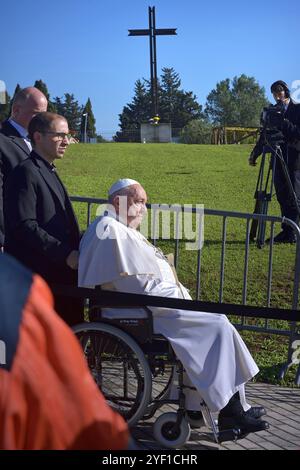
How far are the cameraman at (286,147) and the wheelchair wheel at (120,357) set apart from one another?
512 cm

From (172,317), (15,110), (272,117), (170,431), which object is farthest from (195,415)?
(272,117)

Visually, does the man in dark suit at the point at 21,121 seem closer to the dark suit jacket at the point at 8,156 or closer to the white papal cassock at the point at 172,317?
the dark suit jacket at the point at 8,156

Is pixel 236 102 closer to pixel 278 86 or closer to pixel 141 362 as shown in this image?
pixel 278 86

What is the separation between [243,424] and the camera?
12.5ft

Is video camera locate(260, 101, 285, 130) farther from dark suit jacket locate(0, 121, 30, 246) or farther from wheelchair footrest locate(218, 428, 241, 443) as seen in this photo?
wheelchair footrest locate(218, 428, 241, 443)

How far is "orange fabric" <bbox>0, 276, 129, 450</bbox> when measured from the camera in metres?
1.21

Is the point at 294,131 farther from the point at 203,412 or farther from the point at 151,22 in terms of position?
the point at 151,22

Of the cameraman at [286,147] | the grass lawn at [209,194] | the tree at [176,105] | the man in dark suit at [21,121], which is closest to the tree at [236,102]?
the tree at [176,105]

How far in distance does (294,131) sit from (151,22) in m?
33.5

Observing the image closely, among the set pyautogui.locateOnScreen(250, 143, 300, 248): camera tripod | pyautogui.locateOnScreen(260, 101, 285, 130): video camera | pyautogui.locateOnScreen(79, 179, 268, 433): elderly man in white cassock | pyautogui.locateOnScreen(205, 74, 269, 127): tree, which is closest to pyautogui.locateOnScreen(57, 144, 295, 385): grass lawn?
pyautogui.locateOnScreen(250, 143, 300, 248): camera tripod

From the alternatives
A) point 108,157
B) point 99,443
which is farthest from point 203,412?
point 108,157

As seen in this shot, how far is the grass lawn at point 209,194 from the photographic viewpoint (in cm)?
697

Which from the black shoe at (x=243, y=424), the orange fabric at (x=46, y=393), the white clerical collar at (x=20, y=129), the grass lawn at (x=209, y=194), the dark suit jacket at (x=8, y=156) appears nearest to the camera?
the orange fabric at (x=46, y=393)

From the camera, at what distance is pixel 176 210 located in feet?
18.1
